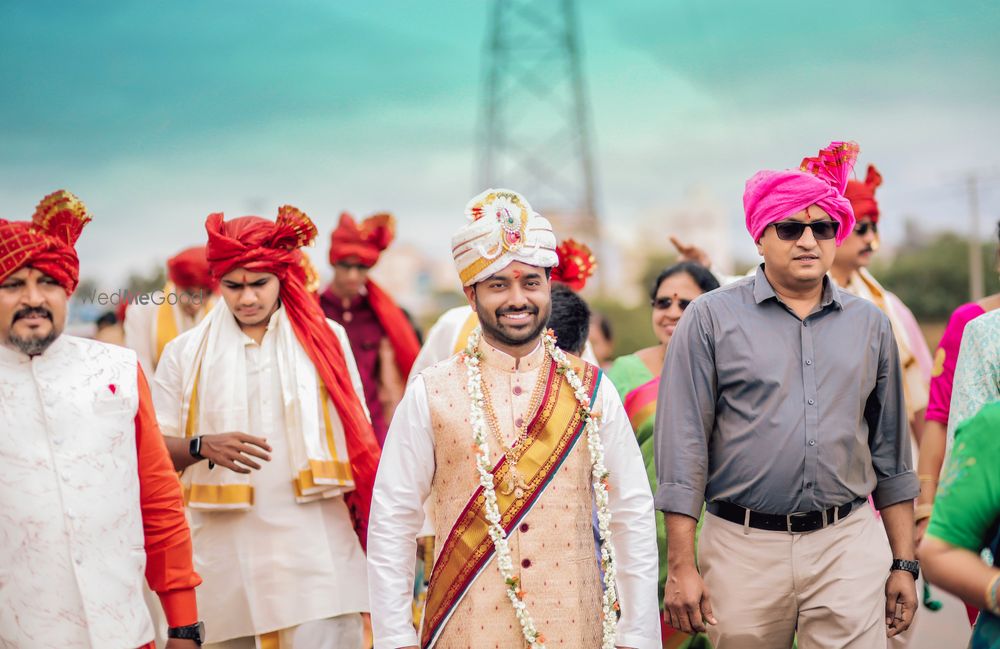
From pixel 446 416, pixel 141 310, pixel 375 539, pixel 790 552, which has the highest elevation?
pixel 141 310

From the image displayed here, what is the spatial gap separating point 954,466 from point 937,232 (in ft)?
131

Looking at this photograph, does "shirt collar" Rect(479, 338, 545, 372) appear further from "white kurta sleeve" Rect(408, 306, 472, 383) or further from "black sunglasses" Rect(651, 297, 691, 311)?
"white kurta sleeve" Rect(408, 306, 472, 383)

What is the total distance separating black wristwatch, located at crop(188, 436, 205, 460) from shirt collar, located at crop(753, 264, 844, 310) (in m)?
2.39

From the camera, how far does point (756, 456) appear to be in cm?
471

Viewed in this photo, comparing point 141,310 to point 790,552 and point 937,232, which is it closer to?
point 790,552

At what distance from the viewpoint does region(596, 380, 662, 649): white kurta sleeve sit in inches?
163

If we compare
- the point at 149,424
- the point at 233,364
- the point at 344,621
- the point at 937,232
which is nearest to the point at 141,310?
the point at 233,364

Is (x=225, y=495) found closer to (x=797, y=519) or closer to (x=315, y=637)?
(x=315, y=637)

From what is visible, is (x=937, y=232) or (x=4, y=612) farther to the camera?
(x=937, y=232)

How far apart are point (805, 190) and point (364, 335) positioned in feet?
13.2

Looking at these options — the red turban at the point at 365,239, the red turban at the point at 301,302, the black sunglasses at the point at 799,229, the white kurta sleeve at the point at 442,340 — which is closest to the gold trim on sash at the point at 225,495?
the red turban at the point at 301,302

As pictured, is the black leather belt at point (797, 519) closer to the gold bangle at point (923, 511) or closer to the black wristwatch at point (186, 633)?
the gold bangle at point (923, 511)

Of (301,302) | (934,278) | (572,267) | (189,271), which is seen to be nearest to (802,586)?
(572,267)

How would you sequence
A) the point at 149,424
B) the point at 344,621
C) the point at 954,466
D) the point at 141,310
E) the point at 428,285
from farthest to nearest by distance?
1. the point at 428,285
2. the point at 141,310
3. the point at 344,621
4. the point at 149,424
5. the point at 954,466
